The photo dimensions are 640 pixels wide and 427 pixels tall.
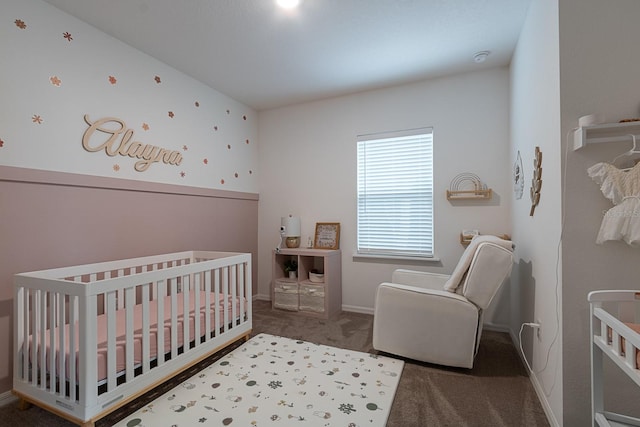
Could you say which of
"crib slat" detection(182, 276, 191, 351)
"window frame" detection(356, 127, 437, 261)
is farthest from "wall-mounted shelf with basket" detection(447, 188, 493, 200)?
"crib slat" detection(182, 276, 191, 351)

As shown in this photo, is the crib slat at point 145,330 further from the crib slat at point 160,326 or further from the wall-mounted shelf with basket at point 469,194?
the wall-mounted shelf with basket at point 469,194

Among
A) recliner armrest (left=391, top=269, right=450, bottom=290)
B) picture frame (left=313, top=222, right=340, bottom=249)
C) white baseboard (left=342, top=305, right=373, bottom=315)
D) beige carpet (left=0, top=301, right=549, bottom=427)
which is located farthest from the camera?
picture frame (left=313, top=222, right=340, bottom=249)

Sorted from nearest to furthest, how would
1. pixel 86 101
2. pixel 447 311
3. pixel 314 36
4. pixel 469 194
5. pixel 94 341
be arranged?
1. pixel 94 341
2. pixel 447 311
3. pixel 86 101
4. pixel 314 36
5. pixel 469 194

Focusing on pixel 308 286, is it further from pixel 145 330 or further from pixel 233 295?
pixel 145 330

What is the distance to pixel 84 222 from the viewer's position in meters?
2.14

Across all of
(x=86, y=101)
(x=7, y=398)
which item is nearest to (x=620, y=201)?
(x=86, y=101)

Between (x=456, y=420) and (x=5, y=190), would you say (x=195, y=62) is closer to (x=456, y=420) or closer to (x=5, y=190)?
(x=5, y=190)

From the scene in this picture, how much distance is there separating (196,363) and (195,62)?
98.9 inches

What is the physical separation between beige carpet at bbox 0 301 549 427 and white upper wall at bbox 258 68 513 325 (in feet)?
2.73

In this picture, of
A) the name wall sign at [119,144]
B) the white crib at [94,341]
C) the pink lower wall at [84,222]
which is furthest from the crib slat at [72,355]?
the name wall sign at [119,144]

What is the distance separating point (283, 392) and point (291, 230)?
6.33 feet

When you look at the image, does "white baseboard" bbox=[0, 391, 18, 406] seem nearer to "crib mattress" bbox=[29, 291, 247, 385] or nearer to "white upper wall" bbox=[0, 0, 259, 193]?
"crib mattress" bbox=[29, 291, 247, 385]

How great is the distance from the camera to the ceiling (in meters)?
2.03

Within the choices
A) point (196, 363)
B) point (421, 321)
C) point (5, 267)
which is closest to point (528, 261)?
point (421, 321)
